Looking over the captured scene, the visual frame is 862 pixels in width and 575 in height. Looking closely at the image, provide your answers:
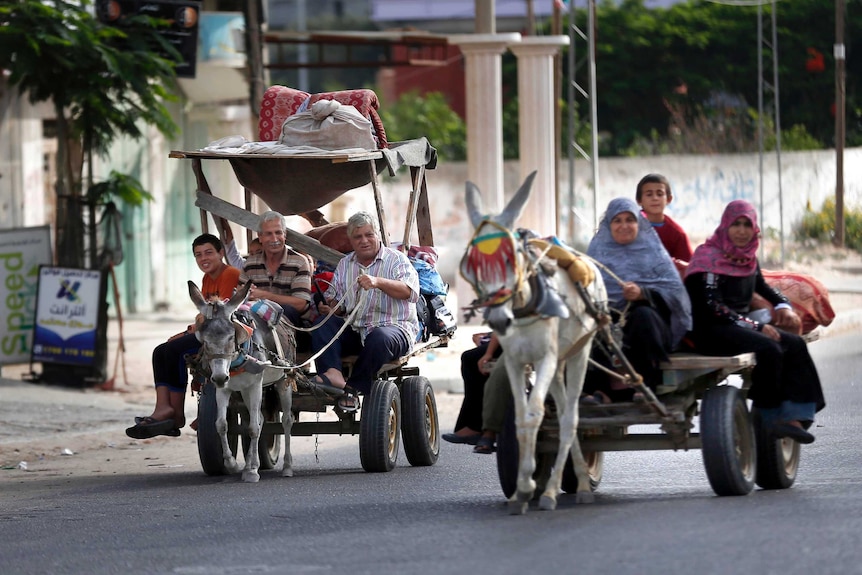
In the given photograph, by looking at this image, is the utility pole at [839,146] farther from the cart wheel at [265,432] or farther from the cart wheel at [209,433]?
the cart wheel at [209,433]

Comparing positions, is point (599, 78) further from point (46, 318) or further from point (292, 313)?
point (292, 313)

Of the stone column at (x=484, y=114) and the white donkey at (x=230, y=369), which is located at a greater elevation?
the stone column at (x=484, y=114)

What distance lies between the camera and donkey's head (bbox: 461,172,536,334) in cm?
694

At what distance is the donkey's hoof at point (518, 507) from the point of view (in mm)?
7547

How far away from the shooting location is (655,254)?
810cm

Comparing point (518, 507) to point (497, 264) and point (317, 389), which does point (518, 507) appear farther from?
point (317, 389)

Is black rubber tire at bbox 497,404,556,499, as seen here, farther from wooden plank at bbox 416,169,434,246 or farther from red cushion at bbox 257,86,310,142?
red cushion at bbox 257,86,310,142

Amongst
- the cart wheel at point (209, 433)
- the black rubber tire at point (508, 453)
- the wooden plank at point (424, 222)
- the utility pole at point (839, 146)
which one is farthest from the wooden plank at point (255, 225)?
the utility pole at point (839, 146)

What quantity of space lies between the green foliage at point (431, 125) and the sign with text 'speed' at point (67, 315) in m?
27.3

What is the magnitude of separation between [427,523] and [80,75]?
8.61 m

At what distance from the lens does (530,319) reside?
7.22m

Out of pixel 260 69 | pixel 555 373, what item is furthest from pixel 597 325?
pixel 260 69

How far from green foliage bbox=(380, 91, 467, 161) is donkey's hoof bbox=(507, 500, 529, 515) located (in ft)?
115

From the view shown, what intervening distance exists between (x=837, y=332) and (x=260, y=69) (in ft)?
28.3
